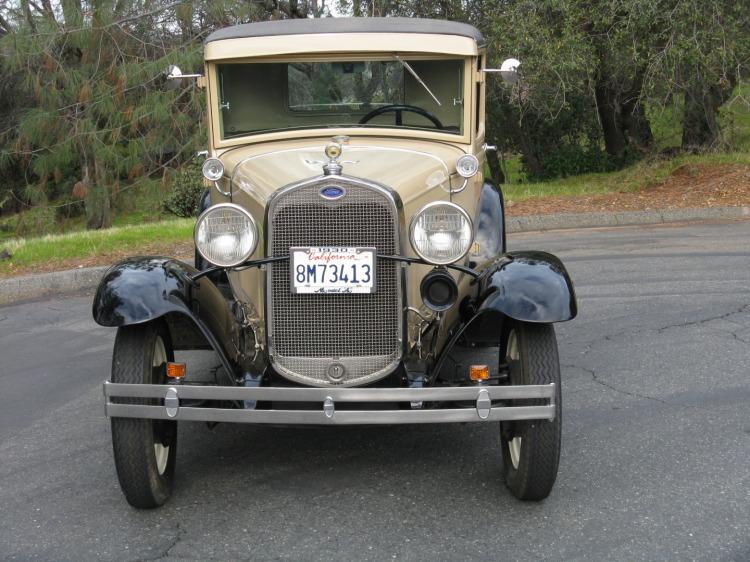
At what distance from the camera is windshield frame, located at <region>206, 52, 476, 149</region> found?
479 centimetres

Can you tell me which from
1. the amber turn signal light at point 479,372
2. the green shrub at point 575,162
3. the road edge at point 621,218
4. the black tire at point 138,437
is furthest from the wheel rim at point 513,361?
the green shrub at point 575,162

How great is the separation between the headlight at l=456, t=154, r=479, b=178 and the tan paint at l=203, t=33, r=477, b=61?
0.75m

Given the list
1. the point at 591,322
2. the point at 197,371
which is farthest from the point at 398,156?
the point at 591,322

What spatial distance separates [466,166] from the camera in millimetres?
4430

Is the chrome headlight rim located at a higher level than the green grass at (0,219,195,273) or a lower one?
higher

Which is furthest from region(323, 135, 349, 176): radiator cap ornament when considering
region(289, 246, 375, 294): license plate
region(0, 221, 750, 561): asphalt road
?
region(0, 221, 750, 561): asphalt road

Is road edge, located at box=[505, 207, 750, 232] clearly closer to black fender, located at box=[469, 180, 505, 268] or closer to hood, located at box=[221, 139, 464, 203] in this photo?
black fender, located at box=[469, 180, 505, 268]

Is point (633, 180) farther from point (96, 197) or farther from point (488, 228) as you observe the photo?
point (488, 228)

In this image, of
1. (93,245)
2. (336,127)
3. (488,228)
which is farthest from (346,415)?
(93,245)

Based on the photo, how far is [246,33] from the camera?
4902 millimetres

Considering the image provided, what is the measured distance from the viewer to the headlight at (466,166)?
14.5 ft

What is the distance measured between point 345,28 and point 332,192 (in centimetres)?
151

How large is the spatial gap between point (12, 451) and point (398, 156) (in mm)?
2425

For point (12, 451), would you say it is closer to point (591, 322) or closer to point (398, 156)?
point (398, 156)
